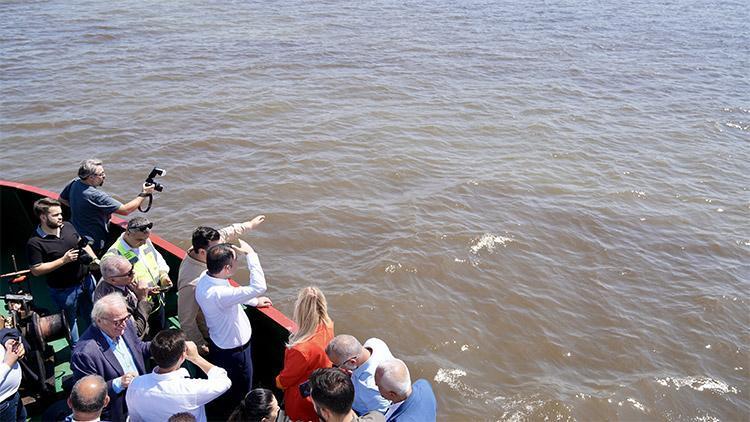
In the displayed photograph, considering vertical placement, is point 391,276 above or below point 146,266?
A: below

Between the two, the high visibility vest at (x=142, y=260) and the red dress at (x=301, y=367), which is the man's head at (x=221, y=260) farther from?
the high visibility vest at (x=142, y=260)

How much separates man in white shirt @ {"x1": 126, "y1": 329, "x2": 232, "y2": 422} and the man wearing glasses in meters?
0.91

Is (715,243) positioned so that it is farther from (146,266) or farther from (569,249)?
(146,266)

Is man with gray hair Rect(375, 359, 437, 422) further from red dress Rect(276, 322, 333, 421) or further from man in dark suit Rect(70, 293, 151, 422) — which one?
man in dark suit Rect(70, 293, 151, 422)

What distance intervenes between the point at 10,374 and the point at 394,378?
2638 mm

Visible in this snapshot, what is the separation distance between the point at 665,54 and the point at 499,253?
15503 mm

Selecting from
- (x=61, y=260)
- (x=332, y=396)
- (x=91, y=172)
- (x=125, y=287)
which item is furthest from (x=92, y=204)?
(x=332, y=396)

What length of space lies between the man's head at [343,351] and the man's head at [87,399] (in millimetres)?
1488

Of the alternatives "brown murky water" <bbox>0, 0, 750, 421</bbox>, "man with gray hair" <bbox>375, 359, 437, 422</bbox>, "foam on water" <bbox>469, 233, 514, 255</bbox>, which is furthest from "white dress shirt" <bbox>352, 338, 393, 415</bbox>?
"foam on water" <bbox>469, 233, 514, 255</bbox>

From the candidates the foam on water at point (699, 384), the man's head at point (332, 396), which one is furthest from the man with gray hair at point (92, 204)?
the foam on water at point (699, 384)

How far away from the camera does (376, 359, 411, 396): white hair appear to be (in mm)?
3984

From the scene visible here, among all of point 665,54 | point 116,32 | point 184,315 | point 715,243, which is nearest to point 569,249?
point 715,243

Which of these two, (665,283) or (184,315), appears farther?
(665,283)

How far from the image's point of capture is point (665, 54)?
70.6 ft
